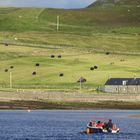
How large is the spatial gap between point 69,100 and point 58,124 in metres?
31.1

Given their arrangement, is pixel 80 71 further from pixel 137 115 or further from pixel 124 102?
pixel 137 115

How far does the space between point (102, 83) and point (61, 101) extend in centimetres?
1840

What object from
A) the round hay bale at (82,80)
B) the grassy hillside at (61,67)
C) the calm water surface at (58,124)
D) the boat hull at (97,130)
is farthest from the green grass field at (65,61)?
the boat hull at (97,130)

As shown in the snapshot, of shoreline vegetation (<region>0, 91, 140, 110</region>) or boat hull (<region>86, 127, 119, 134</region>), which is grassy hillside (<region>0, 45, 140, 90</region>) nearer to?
shoreline vegetation (<region>0, 91, 140, 110</region>)

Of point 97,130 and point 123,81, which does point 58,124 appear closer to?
point 97,130

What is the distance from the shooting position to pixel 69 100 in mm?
124625

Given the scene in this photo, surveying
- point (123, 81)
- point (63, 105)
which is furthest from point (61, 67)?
point (63, 105)

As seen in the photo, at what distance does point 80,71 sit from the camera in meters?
152

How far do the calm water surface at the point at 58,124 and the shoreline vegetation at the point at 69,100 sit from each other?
152 inches

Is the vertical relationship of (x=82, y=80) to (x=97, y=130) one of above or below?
above

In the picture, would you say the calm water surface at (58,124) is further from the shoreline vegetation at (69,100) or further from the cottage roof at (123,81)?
the cottage roof at (123,81)

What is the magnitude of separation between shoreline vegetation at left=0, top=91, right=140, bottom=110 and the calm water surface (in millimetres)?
3860

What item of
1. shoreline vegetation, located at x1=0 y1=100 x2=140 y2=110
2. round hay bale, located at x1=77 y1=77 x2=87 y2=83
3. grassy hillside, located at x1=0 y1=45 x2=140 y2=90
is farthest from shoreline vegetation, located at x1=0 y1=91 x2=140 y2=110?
round hay bale, located at x1=77 y1=77 x2=87 y2=83

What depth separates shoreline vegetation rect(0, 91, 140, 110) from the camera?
122 metres
